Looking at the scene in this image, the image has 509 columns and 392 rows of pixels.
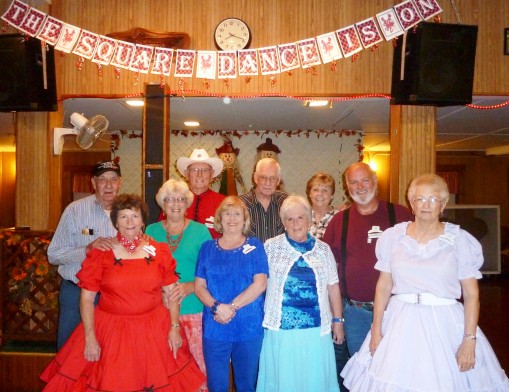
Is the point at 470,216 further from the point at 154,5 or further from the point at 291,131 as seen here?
the point at 154,5

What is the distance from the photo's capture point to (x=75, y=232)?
3096 millimetres

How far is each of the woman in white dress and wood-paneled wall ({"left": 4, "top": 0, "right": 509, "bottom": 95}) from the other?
2.07 metres

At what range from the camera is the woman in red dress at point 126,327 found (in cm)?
245

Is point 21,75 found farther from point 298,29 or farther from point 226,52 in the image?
point 298,29

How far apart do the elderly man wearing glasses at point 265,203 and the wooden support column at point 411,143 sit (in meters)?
1.31

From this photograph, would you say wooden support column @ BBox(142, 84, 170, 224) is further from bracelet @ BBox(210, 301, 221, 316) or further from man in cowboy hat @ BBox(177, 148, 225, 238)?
bracelet @ BBox(210, 301, 221, 316)

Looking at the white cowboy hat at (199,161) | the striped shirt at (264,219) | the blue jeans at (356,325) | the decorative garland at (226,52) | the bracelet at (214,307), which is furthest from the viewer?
the decorative garland at (226,52)

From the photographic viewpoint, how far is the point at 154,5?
426 centimetres

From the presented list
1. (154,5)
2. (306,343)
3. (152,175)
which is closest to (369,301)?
(306,343)

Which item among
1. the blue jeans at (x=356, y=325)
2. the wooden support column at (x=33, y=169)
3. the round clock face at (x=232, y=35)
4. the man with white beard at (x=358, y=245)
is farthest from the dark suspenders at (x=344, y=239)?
the wooden support column at (x=33, y=169)

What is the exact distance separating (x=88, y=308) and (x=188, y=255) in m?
0.66

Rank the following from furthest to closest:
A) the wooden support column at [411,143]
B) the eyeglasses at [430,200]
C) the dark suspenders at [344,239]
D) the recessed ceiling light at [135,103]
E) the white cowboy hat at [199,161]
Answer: the recessed ceiling light at [135,103]
the wooden support column at [411,143]
the white cowboy hat at [199,161]
the dark suspenders at [344,239]
the eyeglasses at [430,200]

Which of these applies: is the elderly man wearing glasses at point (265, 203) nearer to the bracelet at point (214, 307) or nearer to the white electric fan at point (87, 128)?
the bracelet at point (214, 307)

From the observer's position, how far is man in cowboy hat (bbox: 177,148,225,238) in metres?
3.39
